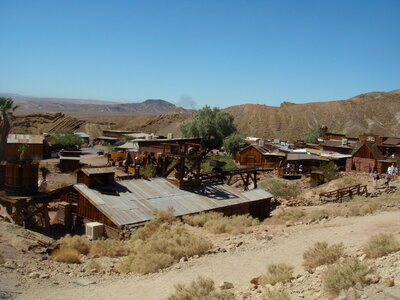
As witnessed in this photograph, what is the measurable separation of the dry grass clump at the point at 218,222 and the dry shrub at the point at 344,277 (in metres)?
8.22

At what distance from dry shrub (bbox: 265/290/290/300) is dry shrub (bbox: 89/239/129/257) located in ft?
24.1

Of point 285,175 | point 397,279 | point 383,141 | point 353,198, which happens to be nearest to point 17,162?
point 397,279

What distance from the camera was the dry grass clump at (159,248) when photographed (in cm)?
1203

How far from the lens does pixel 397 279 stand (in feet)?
25.6

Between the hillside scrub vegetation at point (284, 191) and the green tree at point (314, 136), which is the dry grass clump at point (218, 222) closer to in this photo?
the hillside scrub vegetation at point (284, 191)

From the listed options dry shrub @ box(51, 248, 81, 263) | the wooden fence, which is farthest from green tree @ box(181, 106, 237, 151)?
dry shrub @ box(51, 248, 81, 263)

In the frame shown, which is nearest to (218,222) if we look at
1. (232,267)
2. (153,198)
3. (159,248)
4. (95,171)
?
(153,198)

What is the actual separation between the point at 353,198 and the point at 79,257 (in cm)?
1826

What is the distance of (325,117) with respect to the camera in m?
108

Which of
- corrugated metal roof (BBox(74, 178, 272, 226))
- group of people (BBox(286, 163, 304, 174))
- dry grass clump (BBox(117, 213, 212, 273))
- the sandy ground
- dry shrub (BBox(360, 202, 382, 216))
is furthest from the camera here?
group of people (BBox(286, 163, 304, 174))

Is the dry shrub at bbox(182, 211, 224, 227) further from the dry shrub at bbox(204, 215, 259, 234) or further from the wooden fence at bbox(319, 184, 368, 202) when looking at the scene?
the wooden fence at bbox(319, 184, 368, 202)

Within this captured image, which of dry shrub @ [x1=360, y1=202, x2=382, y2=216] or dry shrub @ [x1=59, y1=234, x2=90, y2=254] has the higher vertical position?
dry shrub @ [x1=360, y1=202, x2=382, y2=216]

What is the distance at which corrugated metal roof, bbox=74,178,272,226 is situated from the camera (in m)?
17.8

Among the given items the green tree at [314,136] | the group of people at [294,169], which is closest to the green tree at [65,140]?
the group of people at [294,169]
